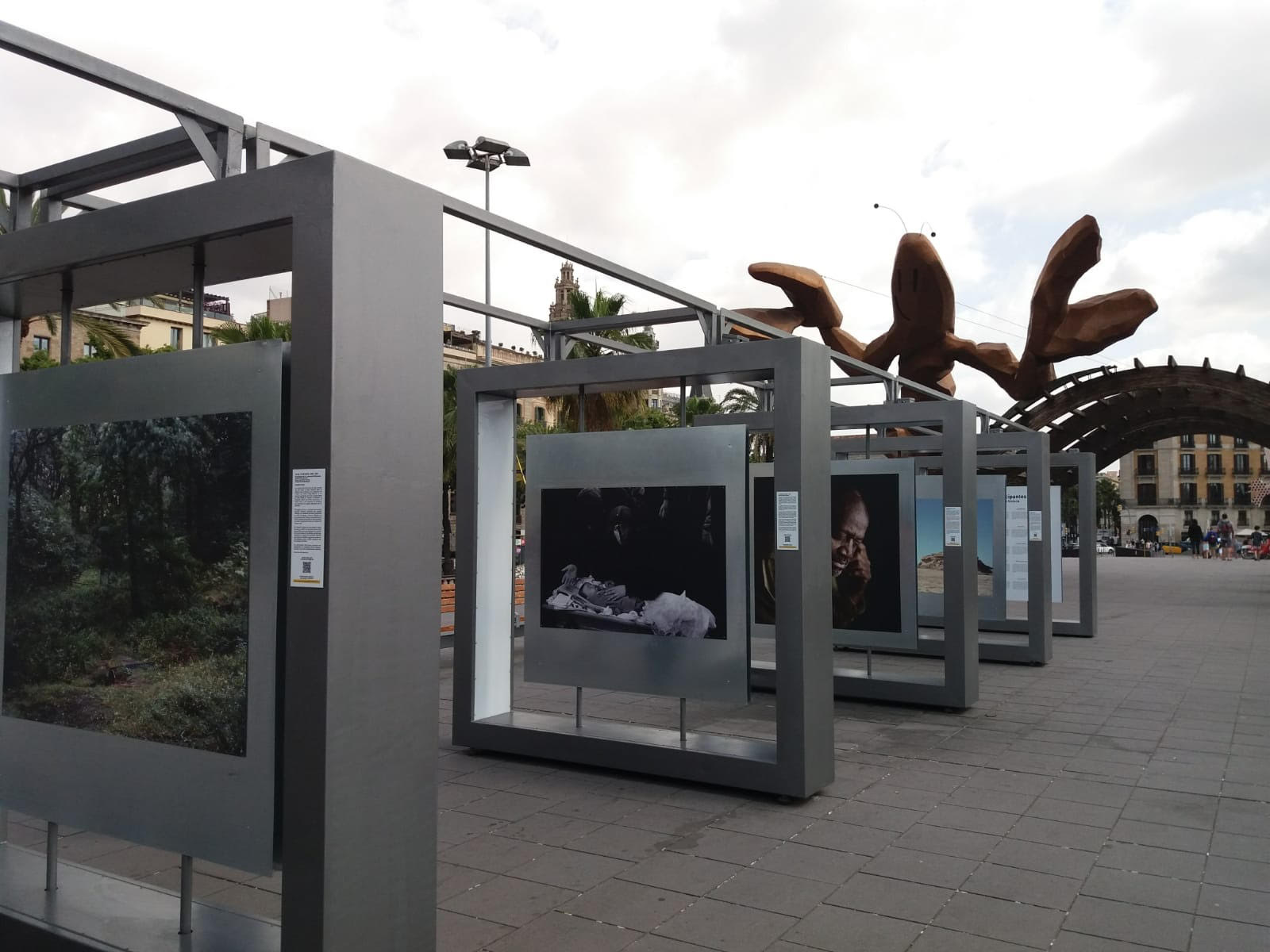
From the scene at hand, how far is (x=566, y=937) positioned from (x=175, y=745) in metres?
1.89

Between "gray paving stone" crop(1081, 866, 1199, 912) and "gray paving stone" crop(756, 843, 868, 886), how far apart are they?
3.85 ft

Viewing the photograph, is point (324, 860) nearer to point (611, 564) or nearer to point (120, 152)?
point (120, 152)

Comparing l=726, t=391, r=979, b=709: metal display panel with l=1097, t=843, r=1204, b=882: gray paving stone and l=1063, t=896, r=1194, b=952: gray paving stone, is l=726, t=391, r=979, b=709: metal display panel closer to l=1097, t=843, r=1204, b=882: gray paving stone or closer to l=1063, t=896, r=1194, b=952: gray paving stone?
l=1097, t=843, r=1204, b=882: gray paving stone

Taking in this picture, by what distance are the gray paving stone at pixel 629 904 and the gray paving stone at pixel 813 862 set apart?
70 centimetres

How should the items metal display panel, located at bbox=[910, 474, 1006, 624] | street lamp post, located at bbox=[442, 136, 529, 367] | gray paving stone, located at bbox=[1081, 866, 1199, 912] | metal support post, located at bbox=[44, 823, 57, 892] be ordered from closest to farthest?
metal support post, located at bbox=[44, 823, 57, 892], gray paving stone, located at bbox=[1081, 866, 1199, 912], metal display panel, located at bbox=[910, 474, 1006, 624], street lamp post, located at bbox=[442, 136, 529, 367]

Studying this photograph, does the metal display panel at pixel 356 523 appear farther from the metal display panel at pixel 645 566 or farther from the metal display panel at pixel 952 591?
→ the metal display panel at pixel 952 591

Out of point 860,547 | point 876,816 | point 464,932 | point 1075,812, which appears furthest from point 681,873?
point 860,547

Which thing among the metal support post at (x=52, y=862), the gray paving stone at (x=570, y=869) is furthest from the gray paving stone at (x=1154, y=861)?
the metal support post at (x=52, y=862)

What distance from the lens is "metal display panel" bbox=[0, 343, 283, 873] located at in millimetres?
3512

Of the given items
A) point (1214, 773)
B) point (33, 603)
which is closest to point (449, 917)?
point (33, 603)

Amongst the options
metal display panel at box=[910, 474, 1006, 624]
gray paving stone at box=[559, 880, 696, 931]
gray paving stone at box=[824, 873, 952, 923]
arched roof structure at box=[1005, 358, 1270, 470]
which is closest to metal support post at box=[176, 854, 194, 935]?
gray paving stone at box=[559, 880, 696, 931]

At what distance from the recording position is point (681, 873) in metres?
5.43

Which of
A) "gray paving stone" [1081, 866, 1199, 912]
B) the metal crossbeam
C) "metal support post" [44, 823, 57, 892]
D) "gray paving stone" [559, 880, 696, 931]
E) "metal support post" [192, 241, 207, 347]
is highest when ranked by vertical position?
the metal crossbeam

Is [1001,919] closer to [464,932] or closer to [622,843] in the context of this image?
Result: [622,843]
